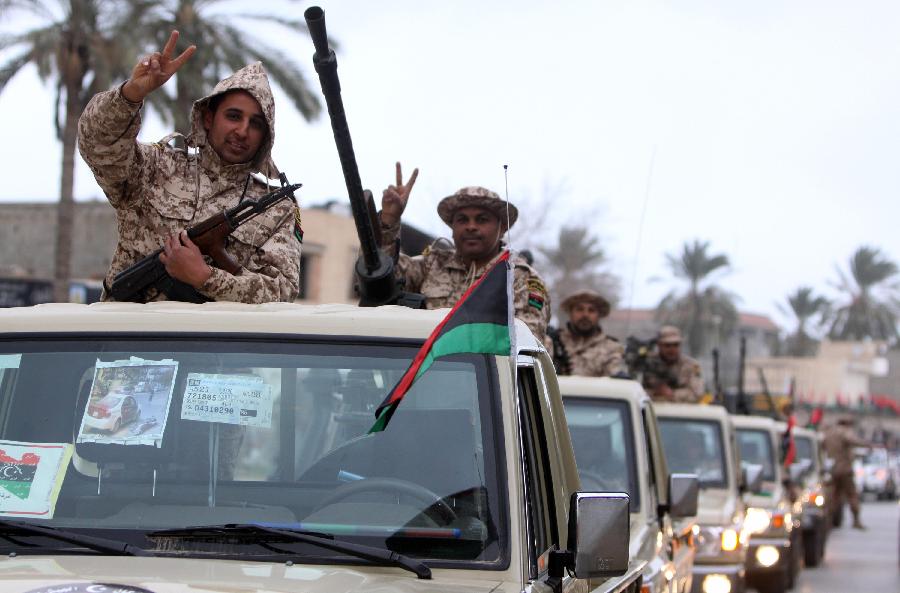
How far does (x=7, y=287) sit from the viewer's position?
29.5m

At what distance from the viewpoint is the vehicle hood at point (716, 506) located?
32.3 ft

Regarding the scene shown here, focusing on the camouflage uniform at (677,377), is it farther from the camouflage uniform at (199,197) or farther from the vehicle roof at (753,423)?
the camouflage uniform at (199,197)

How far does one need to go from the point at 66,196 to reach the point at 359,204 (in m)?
18.3

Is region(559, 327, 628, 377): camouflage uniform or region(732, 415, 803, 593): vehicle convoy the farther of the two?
region(732, 415, 803, 593): vehicle convoy

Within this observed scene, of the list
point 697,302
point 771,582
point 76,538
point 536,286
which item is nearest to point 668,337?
point 771,582

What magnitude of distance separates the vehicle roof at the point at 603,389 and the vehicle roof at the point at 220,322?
3767 millimetres

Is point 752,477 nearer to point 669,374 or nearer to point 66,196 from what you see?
point 669,374

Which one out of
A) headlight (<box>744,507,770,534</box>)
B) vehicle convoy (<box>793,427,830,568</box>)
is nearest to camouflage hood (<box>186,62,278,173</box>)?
headlight (<box>744,507,770,534</box>)

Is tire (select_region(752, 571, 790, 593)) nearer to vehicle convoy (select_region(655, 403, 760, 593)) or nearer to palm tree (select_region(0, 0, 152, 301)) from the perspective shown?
vehicle convoy (select_region(655, 403, 760, 593))

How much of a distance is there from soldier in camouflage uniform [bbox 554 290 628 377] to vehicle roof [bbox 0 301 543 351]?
24.1 ft

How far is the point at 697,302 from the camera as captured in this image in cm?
5584

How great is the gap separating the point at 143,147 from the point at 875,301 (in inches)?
2690

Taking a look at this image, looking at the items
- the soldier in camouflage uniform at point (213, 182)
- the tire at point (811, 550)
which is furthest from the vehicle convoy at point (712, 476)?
the tire at point (811, 550)

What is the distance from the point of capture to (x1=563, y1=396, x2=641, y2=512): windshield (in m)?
7.08
